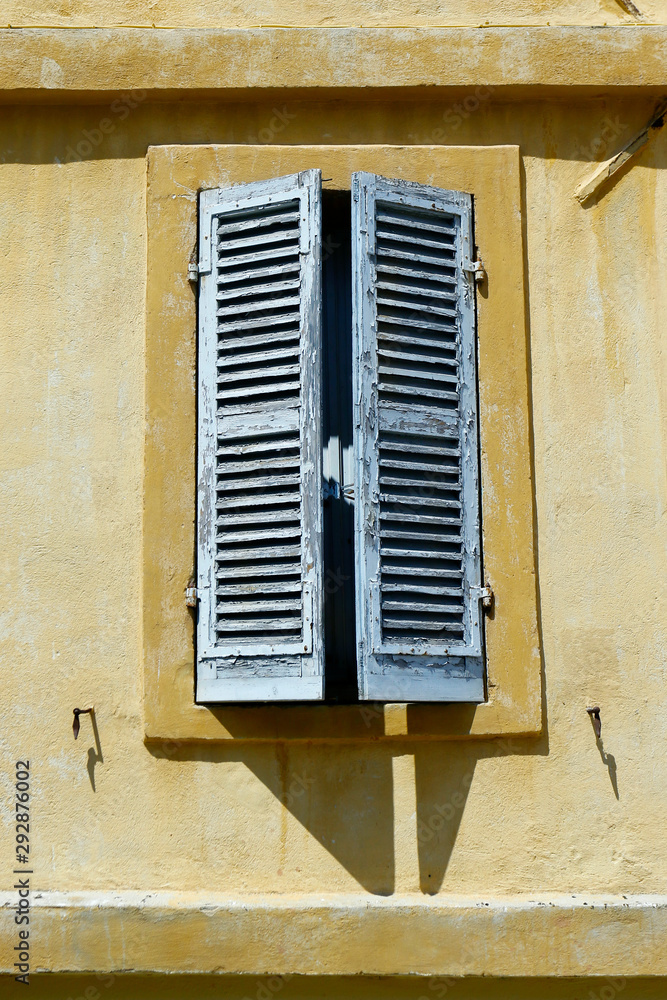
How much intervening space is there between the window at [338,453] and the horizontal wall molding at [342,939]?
2.91ft

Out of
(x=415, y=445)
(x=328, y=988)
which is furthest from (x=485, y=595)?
(x=328, y=988)

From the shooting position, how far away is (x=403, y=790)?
5.20 m

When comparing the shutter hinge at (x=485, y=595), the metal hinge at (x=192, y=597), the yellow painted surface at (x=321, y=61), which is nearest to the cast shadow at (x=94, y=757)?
the metal hinge at (x=192, y=597)

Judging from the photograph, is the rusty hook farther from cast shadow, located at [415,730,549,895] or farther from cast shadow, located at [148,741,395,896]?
cast shadow, located at [148,741,395,896]

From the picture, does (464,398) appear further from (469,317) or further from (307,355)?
(307,355)

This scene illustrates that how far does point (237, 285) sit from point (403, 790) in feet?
7.50

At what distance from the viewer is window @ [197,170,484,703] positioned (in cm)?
497

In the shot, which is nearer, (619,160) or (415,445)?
(415,445)

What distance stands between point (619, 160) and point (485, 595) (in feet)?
7.00

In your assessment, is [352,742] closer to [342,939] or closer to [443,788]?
[443,788]

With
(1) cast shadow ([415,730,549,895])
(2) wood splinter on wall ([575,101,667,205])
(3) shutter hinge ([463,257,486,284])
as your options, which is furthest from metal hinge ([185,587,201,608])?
(2) wood splinter on wall ([575,101,667,205])

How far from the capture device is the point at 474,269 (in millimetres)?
5559

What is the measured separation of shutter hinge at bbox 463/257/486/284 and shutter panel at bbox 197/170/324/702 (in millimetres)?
740

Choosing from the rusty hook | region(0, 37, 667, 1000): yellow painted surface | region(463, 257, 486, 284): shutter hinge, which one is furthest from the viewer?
region(463, 257, 486, 284): shutter hinge
